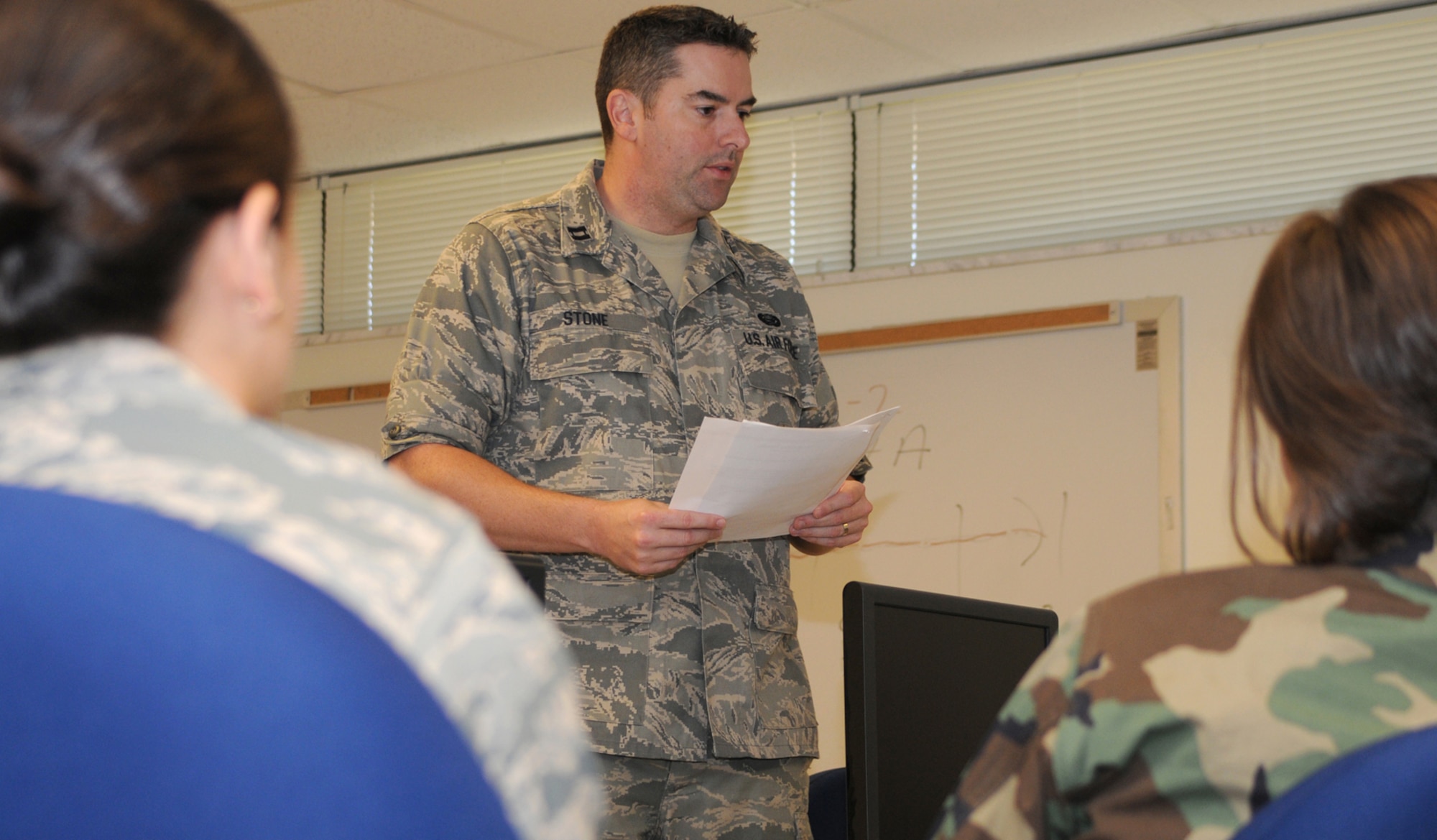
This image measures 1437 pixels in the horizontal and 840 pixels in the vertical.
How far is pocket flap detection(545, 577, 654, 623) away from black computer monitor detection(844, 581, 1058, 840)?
1.49 feet

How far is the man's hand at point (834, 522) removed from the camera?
1918 millimetres

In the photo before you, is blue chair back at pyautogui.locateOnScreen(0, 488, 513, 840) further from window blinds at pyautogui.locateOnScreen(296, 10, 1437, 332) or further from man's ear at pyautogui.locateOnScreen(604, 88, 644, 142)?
window blinds at pyautogui.locateOnScreen(296, 10, 1437, 332)

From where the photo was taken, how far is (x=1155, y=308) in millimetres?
3453

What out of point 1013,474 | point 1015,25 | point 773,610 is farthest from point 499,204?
point 773,610

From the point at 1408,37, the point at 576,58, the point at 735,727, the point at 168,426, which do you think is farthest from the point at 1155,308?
the point at 168,426

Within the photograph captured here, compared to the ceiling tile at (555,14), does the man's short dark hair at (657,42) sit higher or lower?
lower

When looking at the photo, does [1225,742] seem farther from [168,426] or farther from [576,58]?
[576,58]

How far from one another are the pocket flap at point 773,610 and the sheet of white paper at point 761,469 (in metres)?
0.12

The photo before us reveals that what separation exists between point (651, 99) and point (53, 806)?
5.86 feet

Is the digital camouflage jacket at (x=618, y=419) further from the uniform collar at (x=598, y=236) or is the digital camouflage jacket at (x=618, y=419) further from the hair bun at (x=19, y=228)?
the hair bun at (x=19, y=228)

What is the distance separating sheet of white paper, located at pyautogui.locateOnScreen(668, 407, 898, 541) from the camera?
159 cm

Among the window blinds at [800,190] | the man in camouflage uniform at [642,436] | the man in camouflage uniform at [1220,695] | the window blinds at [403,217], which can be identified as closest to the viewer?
the man in camouflage uniform at [1220,695]

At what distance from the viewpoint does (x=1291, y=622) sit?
0.77 m

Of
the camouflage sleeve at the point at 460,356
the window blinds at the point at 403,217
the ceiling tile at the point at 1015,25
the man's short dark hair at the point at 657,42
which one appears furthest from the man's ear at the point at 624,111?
the window blinds at the point at 403,217
